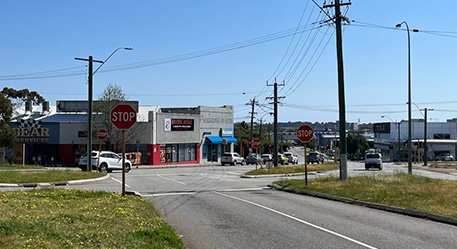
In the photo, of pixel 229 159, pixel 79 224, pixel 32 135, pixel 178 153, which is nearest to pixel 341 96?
pixel 79 224

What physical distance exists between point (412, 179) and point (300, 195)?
6.98 metres

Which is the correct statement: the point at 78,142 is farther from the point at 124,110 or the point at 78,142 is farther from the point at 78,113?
the point at 124,110

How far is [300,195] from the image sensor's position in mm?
20266

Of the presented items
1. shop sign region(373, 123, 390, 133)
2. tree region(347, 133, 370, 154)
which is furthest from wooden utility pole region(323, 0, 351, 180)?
shop sign region(373, 123, 390, 133)

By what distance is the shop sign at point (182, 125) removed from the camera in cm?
6097

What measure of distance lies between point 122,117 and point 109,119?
42719 mm

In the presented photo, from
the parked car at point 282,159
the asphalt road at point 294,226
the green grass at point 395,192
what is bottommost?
the parked car at point 282,159

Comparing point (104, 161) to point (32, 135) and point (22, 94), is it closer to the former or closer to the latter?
point (32, 135)

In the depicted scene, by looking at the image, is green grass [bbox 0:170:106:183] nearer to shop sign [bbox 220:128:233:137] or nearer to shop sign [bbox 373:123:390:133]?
shop sign [bbox 220:128:233:137]

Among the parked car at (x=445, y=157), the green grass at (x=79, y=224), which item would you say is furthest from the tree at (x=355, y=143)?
the green grass at (x=79, y=224)

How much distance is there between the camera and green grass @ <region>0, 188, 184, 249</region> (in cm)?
760

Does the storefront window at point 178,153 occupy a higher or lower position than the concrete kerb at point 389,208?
higher

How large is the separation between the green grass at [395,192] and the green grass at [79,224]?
7.79 metres

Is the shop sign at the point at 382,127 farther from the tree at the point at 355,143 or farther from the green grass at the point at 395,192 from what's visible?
the green grass at the point at 395,192
